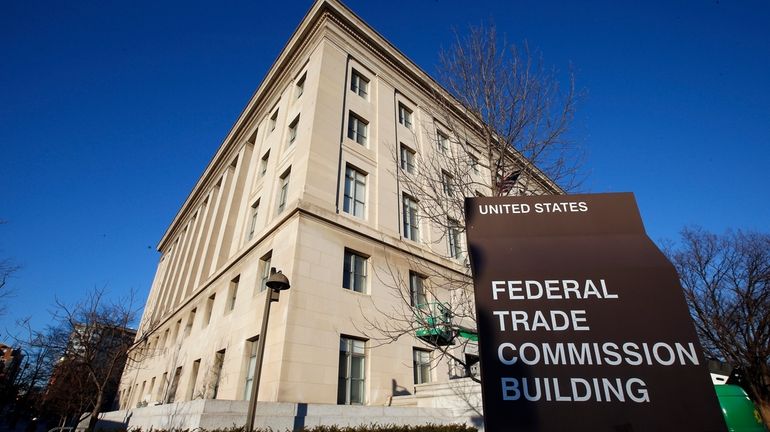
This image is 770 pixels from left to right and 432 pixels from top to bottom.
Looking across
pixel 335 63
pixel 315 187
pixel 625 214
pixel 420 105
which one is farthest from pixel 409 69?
pixel 625 214

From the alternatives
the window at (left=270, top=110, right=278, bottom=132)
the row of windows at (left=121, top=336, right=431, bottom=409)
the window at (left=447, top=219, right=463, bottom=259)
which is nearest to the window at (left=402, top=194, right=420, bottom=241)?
the window at (left=447, top=219, right=463, bottom=259)

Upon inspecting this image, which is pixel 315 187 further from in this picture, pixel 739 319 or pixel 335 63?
pixel 739 319

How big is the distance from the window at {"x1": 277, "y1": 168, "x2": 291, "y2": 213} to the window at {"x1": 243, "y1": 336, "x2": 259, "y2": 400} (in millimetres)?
5950

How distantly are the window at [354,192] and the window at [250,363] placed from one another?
6665 millimetres

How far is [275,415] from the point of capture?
936 cm

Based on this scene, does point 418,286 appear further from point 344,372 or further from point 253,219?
point 253,219

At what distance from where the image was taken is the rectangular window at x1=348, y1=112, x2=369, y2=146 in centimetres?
1872

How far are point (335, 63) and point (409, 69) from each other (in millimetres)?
6113

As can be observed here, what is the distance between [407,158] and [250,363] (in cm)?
1343

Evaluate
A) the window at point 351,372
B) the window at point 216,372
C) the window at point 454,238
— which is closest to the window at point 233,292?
the window at point 216,372

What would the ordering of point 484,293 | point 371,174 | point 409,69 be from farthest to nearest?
point 409,69 < point 371,174 < point 484,293

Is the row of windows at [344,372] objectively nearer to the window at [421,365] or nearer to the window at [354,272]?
the window at [421,365]

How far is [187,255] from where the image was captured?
1299 inches

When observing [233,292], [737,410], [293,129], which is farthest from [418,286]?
[737,410]
